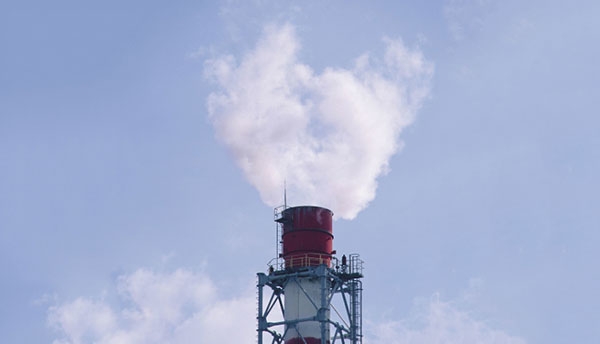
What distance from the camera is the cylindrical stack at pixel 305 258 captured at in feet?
273

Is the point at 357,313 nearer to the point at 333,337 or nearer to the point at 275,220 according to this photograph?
the point at 333,337

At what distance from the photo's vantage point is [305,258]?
84.9 m

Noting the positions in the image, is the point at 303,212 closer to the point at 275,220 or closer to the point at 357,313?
the point at 275,220

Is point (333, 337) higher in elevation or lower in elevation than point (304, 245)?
lower

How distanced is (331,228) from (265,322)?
28.1 feet

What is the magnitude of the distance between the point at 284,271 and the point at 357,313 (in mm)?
6343

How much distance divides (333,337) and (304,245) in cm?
698

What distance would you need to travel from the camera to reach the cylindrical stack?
83.1 m

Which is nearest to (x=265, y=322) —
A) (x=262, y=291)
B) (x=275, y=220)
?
(x=262, y=291)

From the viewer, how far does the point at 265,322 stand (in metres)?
84.9

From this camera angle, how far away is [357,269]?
283 ft

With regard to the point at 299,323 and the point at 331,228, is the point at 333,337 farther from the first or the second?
the point at 331,228

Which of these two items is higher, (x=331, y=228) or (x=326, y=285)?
(x=331, y=228)

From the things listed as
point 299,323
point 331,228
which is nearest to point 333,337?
point 299,323
